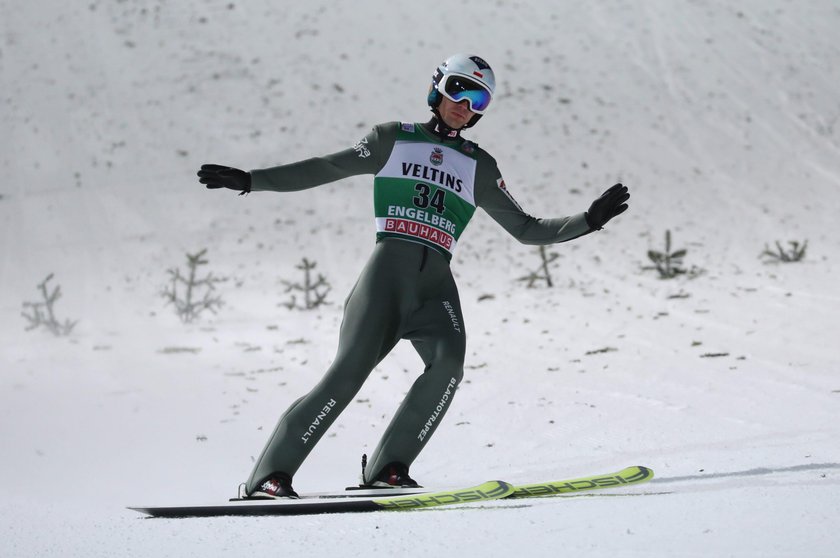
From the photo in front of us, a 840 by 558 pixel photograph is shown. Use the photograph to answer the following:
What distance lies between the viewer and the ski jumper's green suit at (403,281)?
4367mm

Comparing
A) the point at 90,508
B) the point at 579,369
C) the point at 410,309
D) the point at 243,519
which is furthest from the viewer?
the point at 579,369

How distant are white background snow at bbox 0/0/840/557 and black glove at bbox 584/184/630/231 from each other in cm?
137

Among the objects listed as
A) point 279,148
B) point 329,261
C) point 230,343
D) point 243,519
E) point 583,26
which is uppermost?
point 583,26

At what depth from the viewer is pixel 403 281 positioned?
4539 mm

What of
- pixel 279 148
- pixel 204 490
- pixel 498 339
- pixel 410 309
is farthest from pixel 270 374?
pixel 279 148

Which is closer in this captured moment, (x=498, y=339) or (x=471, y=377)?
(x=471, y=377)

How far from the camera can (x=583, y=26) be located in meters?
23.1

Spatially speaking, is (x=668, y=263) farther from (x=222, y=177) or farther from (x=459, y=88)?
(x=222, y=177)

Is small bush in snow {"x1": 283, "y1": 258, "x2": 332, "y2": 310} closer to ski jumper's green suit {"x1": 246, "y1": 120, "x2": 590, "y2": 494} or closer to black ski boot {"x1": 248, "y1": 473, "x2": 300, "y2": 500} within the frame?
ski jumper's green suit {"x1": 246, "y1": 120, "x2": 590, "y2": 494}

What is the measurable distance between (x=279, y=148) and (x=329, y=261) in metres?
4.88

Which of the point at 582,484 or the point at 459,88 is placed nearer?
the point at 582,484

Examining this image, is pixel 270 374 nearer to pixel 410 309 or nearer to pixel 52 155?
pixel 410 309

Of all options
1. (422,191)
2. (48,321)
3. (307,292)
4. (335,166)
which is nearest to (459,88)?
(422,191)

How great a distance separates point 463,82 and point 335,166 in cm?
81
